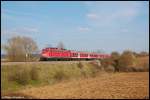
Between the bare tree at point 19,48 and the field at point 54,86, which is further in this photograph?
the bare tree at point 19,48

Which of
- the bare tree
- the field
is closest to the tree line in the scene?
the bare tree

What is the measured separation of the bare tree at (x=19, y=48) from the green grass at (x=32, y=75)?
13.1 meters

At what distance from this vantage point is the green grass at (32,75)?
97.0 ft

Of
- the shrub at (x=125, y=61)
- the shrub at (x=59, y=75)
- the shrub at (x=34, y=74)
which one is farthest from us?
the shrub at (x=125, y=61)

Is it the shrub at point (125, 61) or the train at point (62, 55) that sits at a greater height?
the train at point (62, 55)

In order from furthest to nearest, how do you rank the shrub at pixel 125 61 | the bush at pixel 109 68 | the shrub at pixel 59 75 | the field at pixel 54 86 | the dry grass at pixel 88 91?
the shrub at pixel 125 61 → the bush at pixel 109 68 → the shrub at pixel 59 75 → the field at pixel 54 86 → the dry grass at pixel 88 91

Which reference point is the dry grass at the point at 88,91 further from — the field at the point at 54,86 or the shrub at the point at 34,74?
the shrub at the point at 34,74

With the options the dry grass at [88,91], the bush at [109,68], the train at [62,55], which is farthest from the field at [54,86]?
the bush at [109,68]

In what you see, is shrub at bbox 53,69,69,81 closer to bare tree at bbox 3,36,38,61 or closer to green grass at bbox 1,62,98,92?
green grass at bbox 1,62,98,92

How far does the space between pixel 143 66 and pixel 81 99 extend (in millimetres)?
41119

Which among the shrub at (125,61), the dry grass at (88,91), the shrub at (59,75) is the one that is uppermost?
the shrub at (125,61)

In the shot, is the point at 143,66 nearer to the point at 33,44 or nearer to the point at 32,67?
the point at 33,44

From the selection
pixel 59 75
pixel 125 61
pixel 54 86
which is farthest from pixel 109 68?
pixel 54 86

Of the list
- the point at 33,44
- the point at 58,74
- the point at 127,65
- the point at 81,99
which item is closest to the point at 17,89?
the point at 81,99
